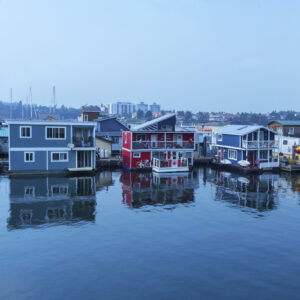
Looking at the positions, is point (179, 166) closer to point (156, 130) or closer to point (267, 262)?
point (156, 130)

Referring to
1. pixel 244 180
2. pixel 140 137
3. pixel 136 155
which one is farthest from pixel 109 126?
pixel 244 180

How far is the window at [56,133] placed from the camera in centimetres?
4553

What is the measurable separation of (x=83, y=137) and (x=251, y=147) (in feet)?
82.7

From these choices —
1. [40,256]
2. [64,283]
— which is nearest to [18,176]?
[40,256]

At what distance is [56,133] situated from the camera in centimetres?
4591

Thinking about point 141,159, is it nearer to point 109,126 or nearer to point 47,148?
point 47,148

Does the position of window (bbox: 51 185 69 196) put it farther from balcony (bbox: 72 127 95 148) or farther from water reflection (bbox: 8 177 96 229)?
balcony (bbox: 72 127 95 148)

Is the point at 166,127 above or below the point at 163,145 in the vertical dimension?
above

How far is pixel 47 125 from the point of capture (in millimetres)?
45281

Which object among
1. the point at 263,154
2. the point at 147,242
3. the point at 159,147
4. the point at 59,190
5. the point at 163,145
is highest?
the point at 163,145

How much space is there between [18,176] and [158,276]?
31.6 m

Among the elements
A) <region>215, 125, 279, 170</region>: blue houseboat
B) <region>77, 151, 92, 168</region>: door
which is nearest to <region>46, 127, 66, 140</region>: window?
<region>77, 151, 92, 168</region>: door

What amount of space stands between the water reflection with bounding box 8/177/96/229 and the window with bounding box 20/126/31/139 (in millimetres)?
5508

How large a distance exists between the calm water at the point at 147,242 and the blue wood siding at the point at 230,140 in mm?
15393
